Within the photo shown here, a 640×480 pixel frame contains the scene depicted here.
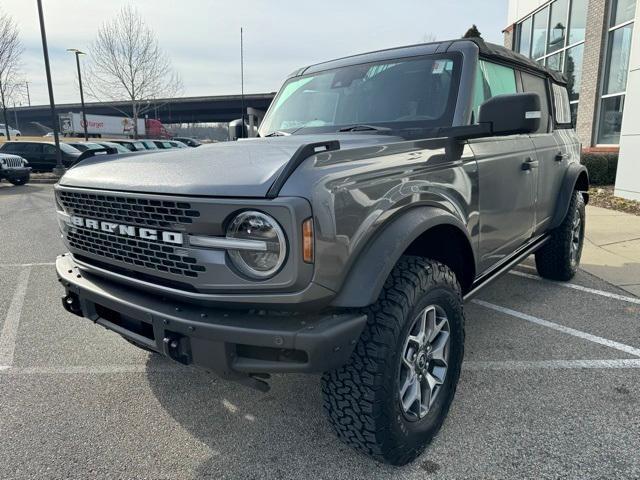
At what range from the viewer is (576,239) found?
4.91m

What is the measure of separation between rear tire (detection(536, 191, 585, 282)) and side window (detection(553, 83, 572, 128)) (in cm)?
70

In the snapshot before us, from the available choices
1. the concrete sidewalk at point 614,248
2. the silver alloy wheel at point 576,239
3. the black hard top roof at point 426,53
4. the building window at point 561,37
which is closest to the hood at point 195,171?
the black hard top roof at point 426,53

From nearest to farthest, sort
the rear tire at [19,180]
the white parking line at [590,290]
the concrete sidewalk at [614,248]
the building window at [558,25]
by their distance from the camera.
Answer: the white parking line at [590,290] → the concrete sidewalk at [614,248] → the building window at [558,25] → the rear tire at [19,180]

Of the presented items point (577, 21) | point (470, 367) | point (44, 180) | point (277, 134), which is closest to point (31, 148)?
point (44, 180)

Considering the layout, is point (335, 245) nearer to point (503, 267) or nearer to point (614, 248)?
point (503, 267)

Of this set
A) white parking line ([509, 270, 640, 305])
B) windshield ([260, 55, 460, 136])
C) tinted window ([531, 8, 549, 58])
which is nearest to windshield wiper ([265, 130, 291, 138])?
windshield ([260, 55, 460, 136])

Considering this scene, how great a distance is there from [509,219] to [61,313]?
12.4 ft

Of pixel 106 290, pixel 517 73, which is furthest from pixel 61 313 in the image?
pixel 517 73

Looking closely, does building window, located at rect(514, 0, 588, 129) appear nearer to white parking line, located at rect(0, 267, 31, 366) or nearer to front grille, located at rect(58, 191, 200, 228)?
white parking line, located at rect(0, 267, 31, 366)

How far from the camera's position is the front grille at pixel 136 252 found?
1.94 metres

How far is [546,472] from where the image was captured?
6.97ft

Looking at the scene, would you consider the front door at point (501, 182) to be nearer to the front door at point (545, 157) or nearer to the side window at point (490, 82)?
the side window at point (490, 82)

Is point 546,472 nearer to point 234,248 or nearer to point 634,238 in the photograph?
point 234,248

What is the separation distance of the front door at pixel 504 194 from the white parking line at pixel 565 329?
72 centimetres
